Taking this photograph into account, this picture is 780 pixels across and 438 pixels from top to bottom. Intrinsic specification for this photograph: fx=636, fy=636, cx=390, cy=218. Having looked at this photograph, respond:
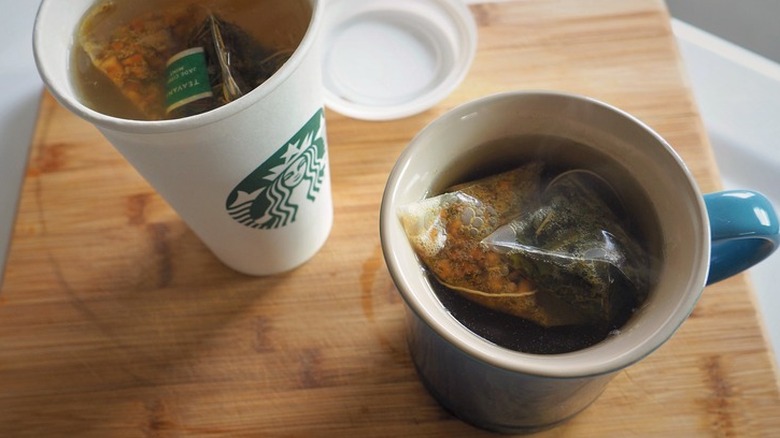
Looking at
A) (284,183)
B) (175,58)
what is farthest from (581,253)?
(175,58)

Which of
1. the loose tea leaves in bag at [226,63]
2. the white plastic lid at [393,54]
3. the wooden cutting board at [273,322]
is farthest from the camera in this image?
the white plastic lid at [393,54]

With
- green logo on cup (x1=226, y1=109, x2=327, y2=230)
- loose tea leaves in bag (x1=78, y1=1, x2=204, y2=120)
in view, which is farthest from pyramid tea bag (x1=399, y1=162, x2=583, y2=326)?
loose tea leaves in bag (x1=78, y1=1, x2=204, y2=120)

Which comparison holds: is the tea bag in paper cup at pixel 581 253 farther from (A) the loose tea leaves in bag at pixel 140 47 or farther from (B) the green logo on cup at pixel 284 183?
(A) the loose tea leaves in bag at pixel 140 47

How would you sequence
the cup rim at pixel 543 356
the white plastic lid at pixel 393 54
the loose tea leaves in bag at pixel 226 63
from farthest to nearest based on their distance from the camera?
the white plastic lid at pixel 393 54 < the loose tea leaves in bag at pixel 226 63 < the cup rim at pixel 543 356

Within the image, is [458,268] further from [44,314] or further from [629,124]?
[44,314]

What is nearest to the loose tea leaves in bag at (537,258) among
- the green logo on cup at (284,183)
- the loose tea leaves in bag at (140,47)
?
the green logo on cup at (284,183)

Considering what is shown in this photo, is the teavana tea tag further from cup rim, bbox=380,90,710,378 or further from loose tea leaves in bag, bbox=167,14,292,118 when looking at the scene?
cup rim, bbox=380,90,710,378

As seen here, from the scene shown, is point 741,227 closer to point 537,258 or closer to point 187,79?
point 537,258
